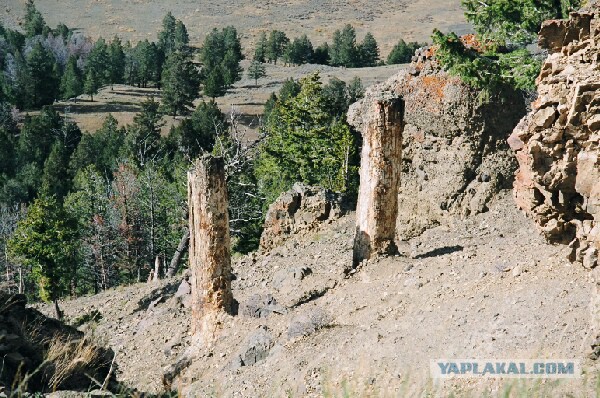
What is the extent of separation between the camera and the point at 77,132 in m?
63.8

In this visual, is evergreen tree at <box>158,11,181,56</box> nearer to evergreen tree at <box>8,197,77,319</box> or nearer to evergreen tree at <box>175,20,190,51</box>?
evergreen tree at <box>175,20,190,51</box>

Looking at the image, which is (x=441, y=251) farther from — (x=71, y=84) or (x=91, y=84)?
(x=71, y=84)

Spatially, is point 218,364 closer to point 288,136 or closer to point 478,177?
point 478,177

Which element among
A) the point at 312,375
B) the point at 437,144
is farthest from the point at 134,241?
the point at 312,375

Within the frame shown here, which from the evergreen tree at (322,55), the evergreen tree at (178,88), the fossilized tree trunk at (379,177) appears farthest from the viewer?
the evergreen tree at (322,55)

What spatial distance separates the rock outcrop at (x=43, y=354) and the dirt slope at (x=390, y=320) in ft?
4.52

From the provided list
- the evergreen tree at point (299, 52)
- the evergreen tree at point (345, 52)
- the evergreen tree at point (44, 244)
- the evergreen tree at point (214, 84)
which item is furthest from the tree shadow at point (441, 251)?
the evergreen tree at point (299, 52)

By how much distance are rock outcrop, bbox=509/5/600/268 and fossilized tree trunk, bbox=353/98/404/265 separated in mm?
3429

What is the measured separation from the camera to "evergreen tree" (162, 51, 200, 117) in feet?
229

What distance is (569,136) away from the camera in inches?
321

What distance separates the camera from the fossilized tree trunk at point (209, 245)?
11758mm

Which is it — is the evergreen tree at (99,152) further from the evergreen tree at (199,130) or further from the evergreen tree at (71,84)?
the evergreen tree at (71,84)

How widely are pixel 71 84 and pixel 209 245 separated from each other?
7404 centimetres

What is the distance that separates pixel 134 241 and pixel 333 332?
29111 mm
